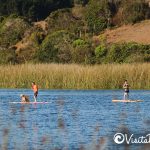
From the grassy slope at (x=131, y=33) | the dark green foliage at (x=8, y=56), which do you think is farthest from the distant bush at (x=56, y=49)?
the grassy slope at (x=131, y=33)

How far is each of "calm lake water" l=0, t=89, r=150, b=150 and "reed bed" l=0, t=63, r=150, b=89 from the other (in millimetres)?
499

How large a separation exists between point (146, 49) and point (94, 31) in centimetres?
1343

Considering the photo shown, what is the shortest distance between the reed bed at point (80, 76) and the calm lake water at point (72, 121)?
19.7 inches

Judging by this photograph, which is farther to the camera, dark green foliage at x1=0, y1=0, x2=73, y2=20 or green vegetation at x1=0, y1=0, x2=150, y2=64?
dark green foliage at x1=0, y1=0, x2=73, y2=20

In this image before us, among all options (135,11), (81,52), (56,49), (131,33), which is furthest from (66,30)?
(81,52)

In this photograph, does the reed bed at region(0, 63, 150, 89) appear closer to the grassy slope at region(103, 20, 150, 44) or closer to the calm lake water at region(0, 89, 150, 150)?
the calm lake water at region(0, 89, 150, 150)

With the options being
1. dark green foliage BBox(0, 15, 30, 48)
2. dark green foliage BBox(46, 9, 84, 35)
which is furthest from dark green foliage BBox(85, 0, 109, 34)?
dark green foliage BBox(0, 15, 30, 48)

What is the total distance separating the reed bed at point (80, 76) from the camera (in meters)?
51.9

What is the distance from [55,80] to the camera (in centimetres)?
5338

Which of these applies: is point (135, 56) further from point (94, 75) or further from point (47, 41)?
point (94, 75)

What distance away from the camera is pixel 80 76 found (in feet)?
170

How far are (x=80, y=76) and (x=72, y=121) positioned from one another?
1961 centimetres

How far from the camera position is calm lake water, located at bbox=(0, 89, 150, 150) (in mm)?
23891

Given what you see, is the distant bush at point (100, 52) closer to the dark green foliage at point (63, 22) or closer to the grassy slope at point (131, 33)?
the grassy slope at point (131, 33)
